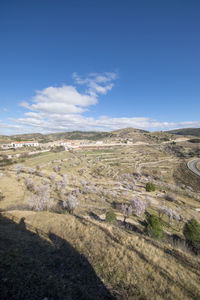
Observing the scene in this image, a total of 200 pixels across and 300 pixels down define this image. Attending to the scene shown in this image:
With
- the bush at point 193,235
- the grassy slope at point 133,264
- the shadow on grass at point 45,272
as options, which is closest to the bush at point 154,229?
the bush at point 193,235

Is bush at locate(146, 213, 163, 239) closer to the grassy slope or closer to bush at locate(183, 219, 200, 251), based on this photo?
bush at locate(183, 219, 200, 251)

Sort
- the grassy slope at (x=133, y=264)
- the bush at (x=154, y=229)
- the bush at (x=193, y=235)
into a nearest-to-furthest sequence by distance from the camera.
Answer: the grassy slope at (x=133, y=264) < the bush at (x=193, y=235) < the bush at (x=154, y=229)

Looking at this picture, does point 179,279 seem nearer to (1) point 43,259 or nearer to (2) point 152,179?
(1) point 43,259

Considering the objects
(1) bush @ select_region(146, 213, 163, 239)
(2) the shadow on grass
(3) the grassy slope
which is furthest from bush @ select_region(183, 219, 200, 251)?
(2) the shadow on grass

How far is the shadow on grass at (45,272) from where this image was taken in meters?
4.67

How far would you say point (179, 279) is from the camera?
245 inches

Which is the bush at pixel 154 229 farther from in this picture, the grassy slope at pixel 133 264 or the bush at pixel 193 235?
the grassy slope at pixel 133 264

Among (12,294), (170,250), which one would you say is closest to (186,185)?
(170,250)

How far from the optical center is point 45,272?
5824 mm

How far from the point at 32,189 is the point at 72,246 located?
103 ft

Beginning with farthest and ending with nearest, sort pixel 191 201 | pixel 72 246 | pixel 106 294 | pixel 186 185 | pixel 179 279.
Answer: pixel 186 185, pixel 191 201, pixel 72 246, pixel 179 279, pixel 106 294

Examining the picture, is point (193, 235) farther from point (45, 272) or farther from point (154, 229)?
point (45, 272)

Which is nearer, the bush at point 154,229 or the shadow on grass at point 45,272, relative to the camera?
the shadow on grass at point 45,272

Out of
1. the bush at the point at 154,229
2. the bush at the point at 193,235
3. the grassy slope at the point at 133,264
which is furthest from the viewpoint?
the bush at the point at 154,229
